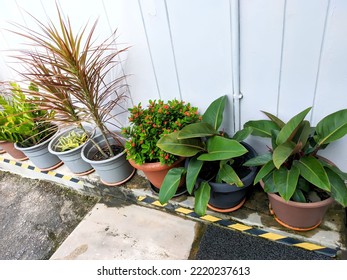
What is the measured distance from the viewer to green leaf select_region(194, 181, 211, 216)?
1405mm

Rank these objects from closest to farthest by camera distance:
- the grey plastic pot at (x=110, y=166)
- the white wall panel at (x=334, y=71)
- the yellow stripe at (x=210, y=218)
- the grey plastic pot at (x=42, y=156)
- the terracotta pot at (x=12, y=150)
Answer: the white wall panel at (x=334, y=71), the yellow stripe at (x=210, y=218), the grey plastic pot at (x=110, y=166), the grey plastic pot at (x=42, y=156), the terracotta pot at (x=12, y=150)

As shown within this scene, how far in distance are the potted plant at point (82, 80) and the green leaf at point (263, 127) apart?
0.88 m

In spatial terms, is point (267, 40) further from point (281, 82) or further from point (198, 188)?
point (198, 188)

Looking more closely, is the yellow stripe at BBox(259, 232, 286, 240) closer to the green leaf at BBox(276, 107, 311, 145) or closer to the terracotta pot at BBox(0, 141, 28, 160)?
the green leaf at BBox(276, 107, 311, 145)

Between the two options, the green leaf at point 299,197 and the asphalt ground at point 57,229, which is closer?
the green leaf at point 299,197

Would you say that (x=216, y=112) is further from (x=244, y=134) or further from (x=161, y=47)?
(x=161, y=47)

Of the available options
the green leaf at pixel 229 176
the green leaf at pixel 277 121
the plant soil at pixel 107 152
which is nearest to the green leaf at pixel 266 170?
the green leaf at pixel 229 176

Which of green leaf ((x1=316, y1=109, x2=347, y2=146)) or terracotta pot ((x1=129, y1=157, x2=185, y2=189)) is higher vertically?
green leaf ((x1=316, y1=109, x2=347, y2=146))

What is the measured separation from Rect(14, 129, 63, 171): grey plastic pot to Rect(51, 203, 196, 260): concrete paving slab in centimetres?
69

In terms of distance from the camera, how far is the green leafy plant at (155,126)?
5.14ft

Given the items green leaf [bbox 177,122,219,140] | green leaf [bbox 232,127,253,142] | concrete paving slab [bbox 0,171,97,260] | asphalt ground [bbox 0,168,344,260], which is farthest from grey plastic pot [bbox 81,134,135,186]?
green leaf [bbox 232,127,253,142]

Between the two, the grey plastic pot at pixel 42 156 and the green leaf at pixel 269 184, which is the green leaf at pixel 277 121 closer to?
the green leaf at pixel 269 184

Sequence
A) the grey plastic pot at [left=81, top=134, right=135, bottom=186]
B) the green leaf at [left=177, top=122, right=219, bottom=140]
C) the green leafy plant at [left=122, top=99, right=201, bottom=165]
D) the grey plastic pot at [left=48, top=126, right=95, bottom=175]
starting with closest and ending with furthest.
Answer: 1. the green leaf at [left=177, top=122, right=219, bottom=140]
2. the green leafy plant at [left=122, top=99, right=201, bottom=165]
3. the grey plastic pot at [left=81, top=134, right=135, bottom=186]
4. the grey plastic pot at [left=48, top=126, right=95, bottom=175]

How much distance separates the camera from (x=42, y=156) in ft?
7.43
